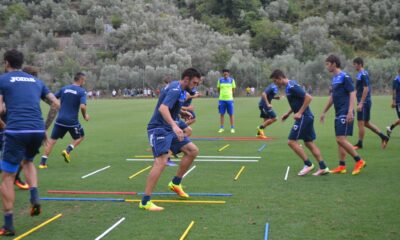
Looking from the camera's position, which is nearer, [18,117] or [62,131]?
[18,117]

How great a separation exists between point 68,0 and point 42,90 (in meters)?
112

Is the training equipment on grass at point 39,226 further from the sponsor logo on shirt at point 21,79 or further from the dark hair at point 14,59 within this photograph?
the dark hair at point 14,59

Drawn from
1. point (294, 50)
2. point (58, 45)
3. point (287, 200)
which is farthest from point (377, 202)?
point (58, 45)

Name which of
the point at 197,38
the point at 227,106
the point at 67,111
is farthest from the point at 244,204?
the point at 197,38

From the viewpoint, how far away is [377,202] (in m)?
7.46

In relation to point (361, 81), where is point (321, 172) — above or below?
below

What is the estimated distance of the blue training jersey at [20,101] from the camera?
21.1 feet

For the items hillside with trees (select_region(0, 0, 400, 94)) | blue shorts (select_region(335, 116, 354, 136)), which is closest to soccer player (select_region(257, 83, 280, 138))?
blue shorts (select_region(335, 116, 354, 136))

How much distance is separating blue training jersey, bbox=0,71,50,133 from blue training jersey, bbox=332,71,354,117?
17.8ft

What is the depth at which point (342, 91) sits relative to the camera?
31.7ft

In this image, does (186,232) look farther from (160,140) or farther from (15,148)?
(15,148)

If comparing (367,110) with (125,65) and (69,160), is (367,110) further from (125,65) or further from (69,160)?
(125,65)

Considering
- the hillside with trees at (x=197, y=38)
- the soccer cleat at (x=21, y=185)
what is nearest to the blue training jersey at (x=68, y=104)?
the soccer cleat at (x=21, y=185)

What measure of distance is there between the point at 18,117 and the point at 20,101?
0.20 m
